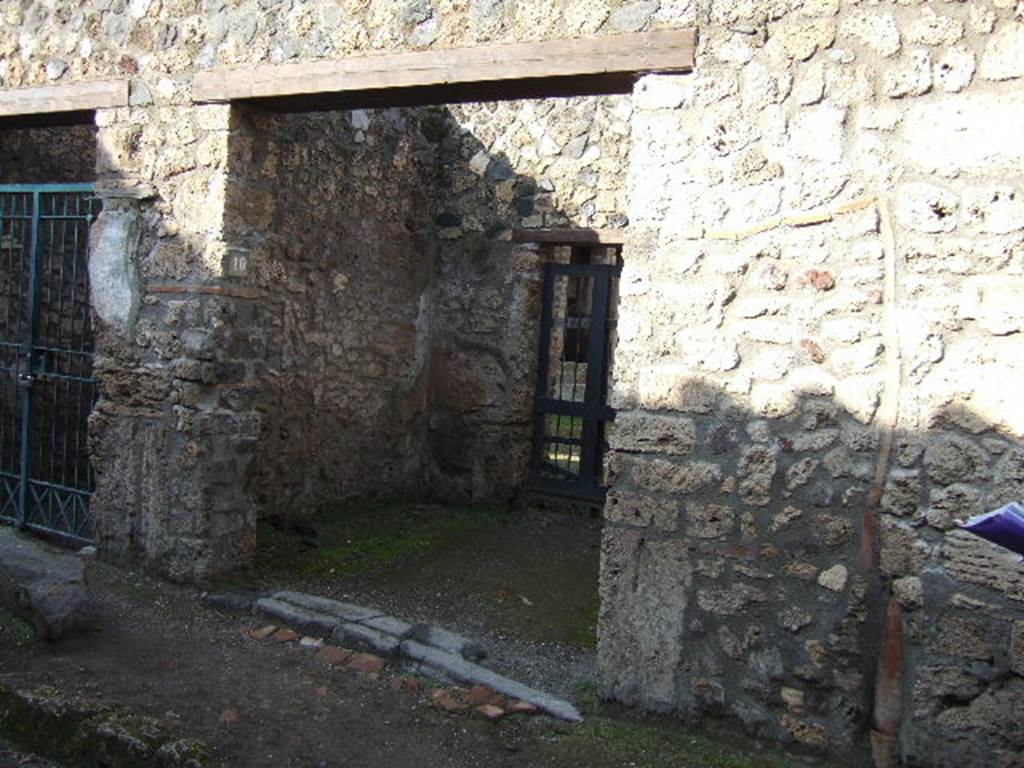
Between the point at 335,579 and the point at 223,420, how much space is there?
3.78 ft

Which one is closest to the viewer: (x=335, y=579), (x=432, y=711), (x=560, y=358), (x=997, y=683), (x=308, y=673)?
(x=997, y=683)

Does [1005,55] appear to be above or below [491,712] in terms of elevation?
above

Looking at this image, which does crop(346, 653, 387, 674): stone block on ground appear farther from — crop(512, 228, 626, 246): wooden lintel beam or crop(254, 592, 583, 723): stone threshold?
crop(512, 228, 626, 246): wooden lintel beam

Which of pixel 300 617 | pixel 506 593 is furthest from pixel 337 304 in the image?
pixel 300 617

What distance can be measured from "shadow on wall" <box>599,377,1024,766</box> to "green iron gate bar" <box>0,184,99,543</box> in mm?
3375

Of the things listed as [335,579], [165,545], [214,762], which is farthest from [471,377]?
[214,762]

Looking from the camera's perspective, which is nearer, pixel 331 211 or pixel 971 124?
pixel 971 124

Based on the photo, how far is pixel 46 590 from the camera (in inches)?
159

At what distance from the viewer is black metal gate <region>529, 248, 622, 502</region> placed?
743cm

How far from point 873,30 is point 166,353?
3.52m

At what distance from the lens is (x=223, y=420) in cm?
464

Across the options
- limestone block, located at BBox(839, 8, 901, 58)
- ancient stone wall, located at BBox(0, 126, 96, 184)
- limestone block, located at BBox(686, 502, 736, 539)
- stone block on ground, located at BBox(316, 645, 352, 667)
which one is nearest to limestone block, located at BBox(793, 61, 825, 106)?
limestone block, located at BBox(839, 8, 901, 58)

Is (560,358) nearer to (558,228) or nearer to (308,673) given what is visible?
(558,228)

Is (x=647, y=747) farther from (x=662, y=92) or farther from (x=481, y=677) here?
(x=662, y=92)
